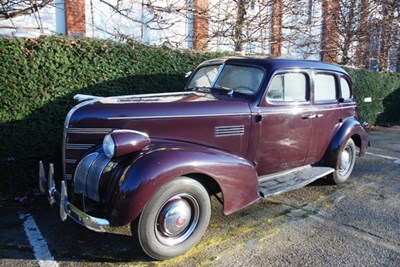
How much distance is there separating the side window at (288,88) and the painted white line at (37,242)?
292cm

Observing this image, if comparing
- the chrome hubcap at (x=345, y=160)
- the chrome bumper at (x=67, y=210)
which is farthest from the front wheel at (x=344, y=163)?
the chrome bumper at (x=67, y=210)

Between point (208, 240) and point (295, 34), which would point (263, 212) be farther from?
point (295, 34)

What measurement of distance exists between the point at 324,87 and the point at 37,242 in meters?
4.20

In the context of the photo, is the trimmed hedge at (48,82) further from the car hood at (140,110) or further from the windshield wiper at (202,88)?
the windshield wiper at (202,88)

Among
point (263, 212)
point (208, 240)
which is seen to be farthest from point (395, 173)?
point (208, 240)

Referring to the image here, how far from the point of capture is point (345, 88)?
5.71 meters

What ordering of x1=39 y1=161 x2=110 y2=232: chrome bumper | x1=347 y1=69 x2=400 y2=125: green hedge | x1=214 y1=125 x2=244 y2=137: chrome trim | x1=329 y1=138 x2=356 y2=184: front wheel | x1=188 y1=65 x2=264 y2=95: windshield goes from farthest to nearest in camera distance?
x1=347 y1=69 x2=400 y2=125: green hedge
x1=329 y1=138 x2=356 y2=184: front wheel
x1=188 y1=65 x2=264 y2=95: windshield
x1=214 y1=125 x2=244 y2=137: chrome trim
x1=39 y1=161 x2=110 y2=232: chrome bumper

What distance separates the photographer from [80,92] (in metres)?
5.31

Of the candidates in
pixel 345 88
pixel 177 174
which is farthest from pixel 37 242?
pixel 345 88

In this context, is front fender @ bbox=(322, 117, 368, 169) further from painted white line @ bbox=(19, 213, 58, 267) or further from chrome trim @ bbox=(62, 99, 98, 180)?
painted white line @ bbox=(19, 213, 58, 267)

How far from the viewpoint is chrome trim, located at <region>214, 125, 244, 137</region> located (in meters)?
3.90

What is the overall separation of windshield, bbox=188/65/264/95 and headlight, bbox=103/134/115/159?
175cm

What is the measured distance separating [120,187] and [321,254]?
2.02m

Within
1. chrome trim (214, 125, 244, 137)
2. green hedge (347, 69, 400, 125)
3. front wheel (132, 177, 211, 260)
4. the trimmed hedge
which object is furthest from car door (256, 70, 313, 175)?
Answer: green hedge (347, 69, 400, 125)
